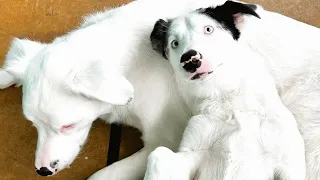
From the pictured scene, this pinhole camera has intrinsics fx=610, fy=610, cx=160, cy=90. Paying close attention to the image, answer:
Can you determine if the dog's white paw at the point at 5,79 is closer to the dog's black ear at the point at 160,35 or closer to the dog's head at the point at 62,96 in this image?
the dog's head at the point at 62,96

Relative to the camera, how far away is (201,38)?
83.8 inches

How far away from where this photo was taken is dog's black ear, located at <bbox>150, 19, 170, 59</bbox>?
2246 millimetres

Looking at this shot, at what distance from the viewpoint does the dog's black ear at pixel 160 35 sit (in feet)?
7.37

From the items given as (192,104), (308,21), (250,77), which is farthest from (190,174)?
(308,21)

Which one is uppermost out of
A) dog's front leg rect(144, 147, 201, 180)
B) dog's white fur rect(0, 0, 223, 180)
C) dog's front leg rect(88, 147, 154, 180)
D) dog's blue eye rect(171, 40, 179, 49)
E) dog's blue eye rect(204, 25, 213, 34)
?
dog's blue eye rect(204, 25, 213, 34)

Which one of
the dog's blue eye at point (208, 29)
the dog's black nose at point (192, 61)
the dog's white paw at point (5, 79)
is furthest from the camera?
the dog's white paw at point (5, 79)

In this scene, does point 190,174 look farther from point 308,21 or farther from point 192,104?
point 308,21

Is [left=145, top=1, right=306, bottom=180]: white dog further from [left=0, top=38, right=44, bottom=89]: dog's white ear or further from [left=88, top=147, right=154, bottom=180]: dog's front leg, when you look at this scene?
[left=0, top=38, right=44, bottom=89]: dog's white ear

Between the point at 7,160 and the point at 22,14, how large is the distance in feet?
2.44

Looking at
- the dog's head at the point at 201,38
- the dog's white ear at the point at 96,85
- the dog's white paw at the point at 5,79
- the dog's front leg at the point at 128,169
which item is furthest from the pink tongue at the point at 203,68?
the dog's white paw at the point at 5,79

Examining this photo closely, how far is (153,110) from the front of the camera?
2314 millimetres

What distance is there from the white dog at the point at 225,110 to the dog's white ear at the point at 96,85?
0.80 ft

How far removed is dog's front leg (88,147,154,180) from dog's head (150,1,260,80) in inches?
14.9

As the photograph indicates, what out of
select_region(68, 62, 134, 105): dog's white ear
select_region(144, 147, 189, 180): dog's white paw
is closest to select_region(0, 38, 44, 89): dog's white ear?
select_region(68, 62, 134, 105): dog's white ear
